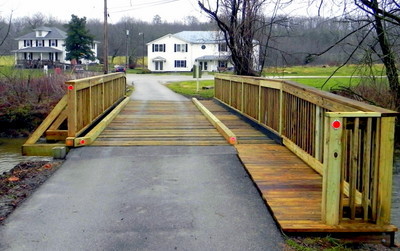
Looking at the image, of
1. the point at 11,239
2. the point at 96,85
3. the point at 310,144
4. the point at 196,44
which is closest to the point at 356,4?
the point at 310,144

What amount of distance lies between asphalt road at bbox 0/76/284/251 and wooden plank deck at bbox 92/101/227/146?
1.27 metres

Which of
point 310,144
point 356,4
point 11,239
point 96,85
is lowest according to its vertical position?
point 11,239

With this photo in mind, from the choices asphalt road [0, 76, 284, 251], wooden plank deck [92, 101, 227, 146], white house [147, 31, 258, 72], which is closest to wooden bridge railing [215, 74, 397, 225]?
asphalt road [0, 76, 284, 251]

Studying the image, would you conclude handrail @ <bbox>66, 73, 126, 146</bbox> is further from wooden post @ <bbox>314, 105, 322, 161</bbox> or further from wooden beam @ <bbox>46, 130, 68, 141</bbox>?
wooden post @ <bbox>314, 105, 322, 161</bbox>

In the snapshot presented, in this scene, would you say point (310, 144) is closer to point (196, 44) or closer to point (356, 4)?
point (356, 4)

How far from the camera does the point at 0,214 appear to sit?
5.66 meters

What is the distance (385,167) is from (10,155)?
12.5 metres

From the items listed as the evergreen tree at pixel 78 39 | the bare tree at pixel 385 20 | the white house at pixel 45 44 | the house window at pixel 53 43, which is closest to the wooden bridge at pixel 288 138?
the bare tree at pixel 385 20

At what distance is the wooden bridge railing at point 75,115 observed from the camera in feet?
29.9

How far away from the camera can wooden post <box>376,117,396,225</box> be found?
4.82 metres

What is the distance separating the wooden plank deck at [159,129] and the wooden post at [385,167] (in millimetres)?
4920

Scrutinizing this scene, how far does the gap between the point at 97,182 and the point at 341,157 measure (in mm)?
3499

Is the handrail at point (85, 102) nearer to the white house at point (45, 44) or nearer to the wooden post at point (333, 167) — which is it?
the wooden post at point (333, 167)

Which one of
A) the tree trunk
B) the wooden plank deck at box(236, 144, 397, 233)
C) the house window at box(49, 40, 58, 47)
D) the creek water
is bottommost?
the creek water
